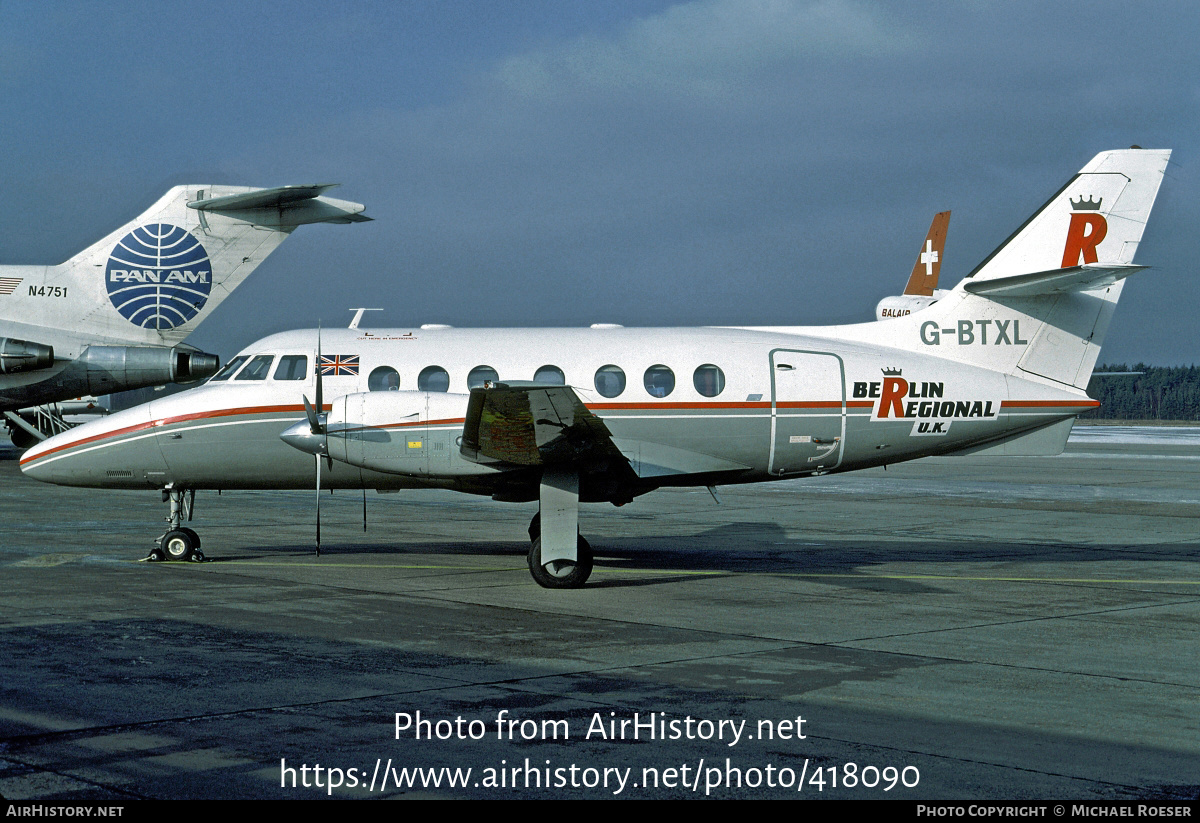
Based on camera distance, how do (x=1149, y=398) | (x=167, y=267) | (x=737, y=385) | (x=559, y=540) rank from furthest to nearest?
(x=1149, y=398) < (x=167, y=267) < (x=737, y=385) < (x=559, y=540)

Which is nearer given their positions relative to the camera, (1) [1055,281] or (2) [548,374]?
(1) [1055,281]

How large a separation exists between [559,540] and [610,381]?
2707 mm

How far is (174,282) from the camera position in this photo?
19188 mm

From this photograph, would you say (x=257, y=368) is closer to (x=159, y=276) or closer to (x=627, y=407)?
(x=627, y=407)

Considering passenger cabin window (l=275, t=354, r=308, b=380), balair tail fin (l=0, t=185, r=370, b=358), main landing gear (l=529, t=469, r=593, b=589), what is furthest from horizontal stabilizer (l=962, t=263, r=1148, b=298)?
balair tail fin (l=0, t=185, r=370, b=358)

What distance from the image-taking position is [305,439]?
1331 cm

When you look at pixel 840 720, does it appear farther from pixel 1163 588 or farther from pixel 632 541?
pixel 632 541

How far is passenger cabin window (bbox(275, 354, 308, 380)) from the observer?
15.2m

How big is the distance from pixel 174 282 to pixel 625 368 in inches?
362

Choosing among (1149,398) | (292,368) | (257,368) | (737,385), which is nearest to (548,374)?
(737,385)

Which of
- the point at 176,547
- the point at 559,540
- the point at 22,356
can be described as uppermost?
the point at 22,356

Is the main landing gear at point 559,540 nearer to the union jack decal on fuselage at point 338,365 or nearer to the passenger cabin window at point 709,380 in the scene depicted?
the passenger cabin window at point 709,380

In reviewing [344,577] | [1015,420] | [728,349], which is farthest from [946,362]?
[344,577]

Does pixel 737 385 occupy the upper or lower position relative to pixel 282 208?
lower
